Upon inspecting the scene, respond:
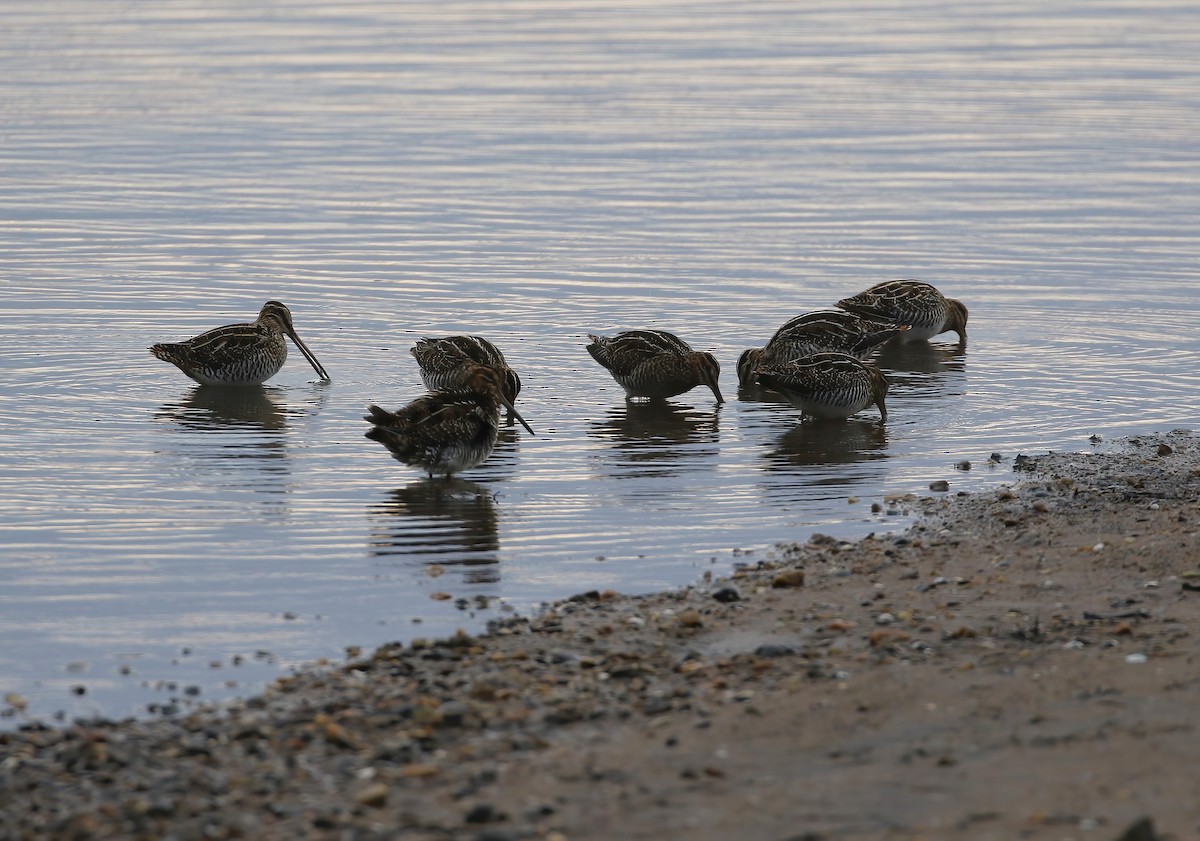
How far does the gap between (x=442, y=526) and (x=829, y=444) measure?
3.60 m

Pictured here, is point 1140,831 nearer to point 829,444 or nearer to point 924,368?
point 829,444

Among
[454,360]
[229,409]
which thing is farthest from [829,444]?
[229,409]

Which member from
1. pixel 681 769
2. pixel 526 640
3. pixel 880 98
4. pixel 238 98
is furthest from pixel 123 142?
pixel 681 769

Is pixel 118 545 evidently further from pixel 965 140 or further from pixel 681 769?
pixel 965 140

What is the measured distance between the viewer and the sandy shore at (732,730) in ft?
20.0

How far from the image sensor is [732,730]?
6.91 meters

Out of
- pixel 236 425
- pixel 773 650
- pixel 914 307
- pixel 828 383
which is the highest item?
pixel 914 307

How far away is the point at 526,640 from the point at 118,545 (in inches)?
113

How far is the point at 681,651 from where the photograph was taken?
800cm

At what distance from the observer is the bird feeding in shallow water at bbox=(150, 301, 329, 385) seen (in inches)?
557

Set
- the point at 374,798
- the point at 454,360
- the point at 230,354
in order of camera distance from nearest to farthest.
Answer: the point at 374,798 → the point at 454,360 → the point at 230,354

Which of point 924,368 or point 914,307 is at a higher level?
point 914,307

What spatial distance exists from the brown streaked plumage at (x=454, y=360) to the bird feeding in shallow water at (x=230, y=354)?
1.21 m

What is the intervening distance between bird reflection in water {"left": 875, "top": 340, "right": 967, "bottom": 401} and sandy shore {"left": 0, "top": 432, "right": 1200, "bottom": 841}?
220 inches
